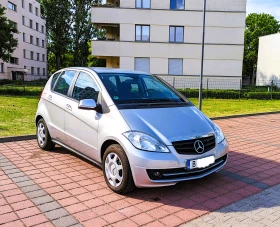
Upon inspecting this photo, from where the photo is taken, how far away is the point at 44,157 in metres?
5.45

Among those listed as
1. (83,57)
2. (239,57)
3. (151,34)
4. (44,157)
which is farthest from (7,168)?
(83,57)

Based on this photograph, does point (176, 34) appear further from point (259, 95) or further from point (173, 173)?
point (173, 173)

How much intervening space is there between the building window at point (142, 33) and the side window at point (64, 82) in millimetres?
21180

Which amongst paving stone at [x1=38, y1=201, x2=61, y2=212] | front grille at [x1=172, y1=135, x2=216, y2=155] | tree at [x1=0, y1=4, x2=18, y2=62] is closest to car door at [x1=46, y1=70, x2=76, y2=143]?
paving stone at [x1=38, y1=201, x2=61, y2=212]

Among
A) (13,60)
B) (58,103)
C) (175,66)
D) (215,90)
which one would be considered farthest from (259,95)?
(13,60)

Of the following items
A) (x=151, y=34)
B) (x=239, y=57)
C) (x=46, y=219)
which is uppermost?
(x=151, y=34)

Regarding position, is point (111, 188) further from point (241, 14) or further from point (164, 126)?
point (241, 14)

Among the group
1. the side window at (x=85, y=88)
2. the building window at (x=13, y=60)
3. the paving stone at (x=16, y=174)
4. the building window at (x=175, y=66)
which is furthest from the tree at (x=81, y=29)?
the paving stone at (x=16, y=174)

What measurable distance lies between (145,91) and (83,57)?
53873mm

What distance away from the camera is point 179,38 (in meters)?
26.3

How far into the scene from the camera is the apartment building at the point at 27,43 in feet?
146

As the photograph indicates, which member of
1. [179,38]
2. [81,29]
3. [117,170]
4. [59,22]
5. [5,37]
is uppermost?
[59,22]

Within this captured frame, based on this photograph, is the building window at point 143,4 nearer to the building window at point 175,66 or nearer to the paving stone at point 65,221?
the building window at point 175,66

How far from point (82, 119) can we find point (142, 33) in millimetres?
22601
